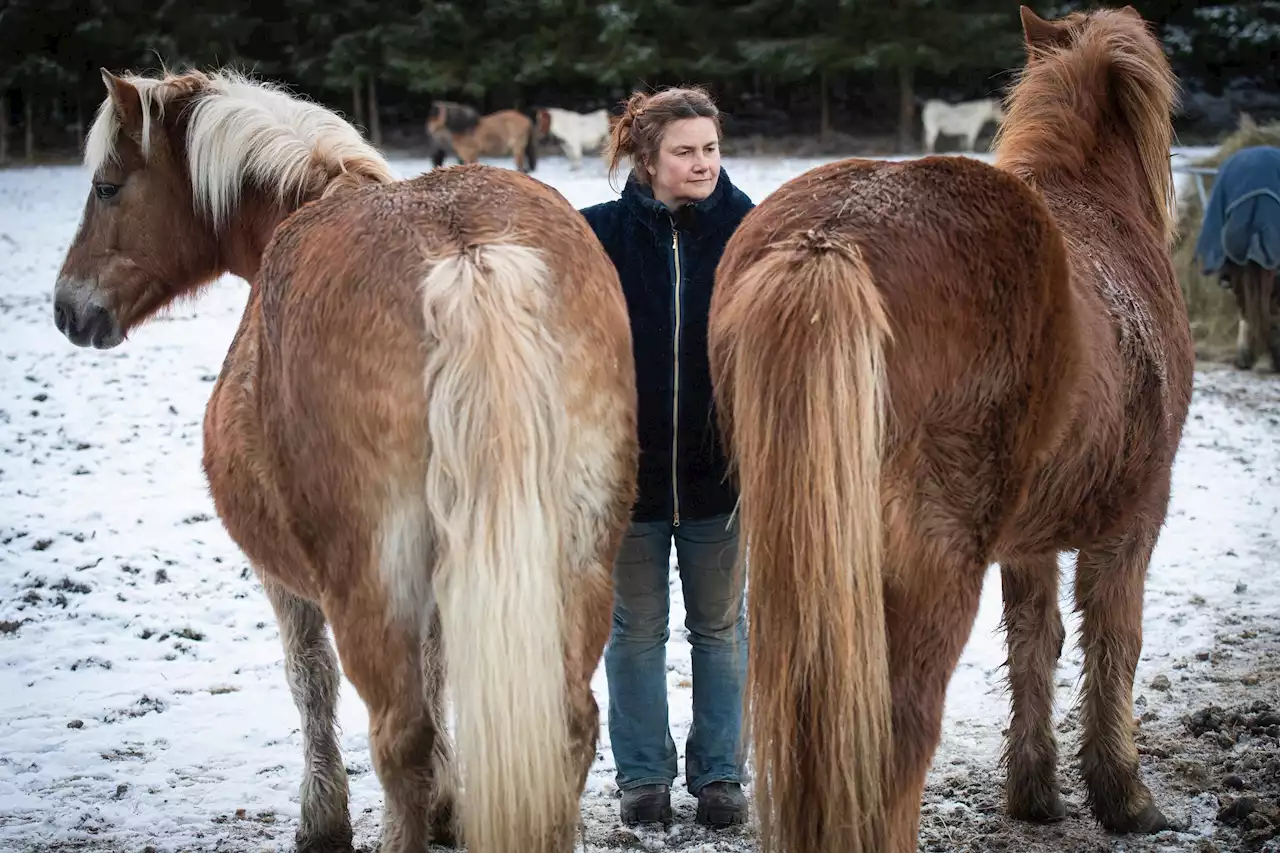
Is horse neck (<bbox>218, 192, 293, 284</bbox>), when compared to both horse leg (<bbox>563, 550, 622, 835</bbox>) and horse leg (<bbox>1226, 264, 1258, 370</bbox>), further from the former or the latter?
horse leg (<bbox>1226, 264, 1258, 370</bbox>)

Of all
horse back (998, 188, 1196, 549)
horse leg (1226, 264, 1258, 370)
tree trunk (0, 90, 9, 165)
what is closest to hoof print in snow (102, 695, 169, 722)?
horse back (998, 188, 1196, 549)

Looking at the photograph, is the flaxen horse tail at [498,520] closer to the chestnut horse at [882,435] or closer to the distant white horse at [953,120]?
the chestnut horse at [882,435]

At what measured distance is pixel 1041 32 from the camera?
330 centimetres

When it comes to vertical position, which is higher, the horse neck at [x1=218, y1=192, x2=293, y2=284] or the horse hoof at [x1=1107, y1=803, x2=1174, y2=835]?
the horse neck at [x1=218, y1=192, x2=293, y2=284]

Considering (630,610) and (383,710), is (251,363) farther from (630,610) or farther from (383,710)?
(630,610)

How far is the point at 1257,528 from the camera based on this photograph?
5270 millimetres

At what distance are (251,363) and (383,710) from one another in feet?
2.79

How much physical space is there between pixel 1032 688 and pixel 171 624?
128 inches

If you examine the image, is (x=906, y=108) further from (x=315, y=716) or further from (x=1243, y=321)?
(x=315, y=716)

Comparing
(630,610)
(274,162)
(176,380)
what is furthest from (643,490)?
(176,380)

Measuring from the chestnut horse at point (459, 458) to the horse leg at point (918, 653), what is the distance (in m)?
0.60

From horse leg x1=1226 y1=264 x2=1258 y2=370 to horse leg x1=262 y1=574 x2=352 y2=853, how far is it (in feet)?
25.0

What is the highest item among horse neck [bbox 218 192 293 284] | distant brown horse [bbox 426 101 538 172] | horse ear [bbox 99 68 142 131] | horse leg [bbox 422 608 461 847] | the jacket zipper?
distant brown horse [bbox 426 101 538 172]

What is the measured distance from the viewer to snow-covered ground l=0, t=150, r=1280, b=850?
3107 mm
